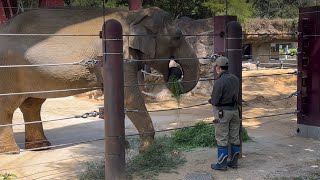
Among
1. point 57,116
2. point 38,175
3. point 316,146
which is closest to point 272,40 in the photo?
point 57,116

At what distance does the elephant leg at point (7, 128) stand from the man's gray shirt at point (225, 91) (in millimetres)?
2997

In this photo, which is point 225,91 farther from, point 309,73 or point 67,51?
point 309,73

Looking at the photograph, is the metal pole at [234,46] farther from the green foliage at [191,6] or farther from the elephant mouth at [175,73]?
the green foliage at [191,6]

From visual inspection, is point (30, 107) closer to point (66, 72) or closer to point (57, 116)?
point (66, 72)

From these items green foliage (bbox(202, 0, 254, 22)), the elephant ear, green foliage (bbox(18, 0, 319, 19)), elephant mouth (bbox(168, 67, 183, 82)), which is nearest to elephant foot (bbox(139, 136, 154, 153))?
the elephant ear

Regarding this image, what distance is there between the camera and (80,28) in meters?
6.65

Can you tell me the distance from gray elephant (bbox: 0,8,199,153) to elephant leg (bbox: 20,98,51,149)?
652 millimetres

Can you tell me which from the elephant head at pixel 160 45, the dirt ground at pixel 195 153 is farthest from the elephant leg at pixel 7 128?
the elephant head at pixel 160 45

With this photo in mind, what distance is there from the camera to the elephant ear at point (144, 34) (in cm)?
646

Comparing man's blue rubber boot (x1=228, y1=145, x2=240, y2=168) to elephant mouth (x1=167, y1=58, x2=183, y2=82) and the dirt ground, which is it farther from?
elephant mouth (x1=167, y1=58, x2=183, y2=82)

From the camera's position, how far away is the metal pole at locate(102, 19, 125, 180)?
4.51 metres

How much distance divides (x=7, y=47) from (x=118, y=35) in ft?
8.50

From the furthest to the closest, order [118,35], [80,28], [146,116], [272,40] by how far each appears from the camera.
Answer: [272,40] < [80,28] < [146,116] < [118,35]

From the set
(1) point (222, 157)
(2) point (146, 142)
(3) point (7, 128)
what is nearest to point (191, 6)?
(3) point (7, 128)
